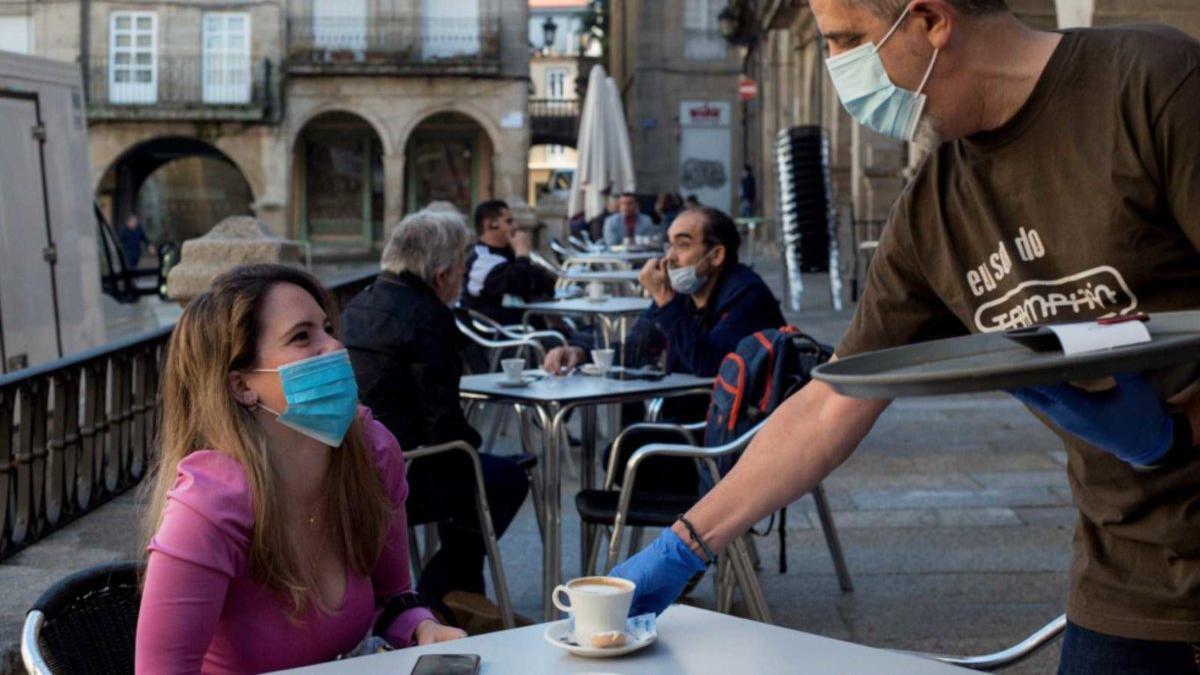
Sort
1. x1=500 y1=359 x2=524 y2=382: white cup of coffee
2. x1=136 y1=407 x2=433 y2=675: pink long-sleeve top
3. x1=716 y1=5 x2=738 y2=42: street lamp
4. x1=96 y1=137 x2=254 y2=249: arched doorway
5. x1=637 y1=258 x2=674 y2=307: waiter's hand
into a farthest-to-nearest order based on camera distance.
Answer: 1. x1=96 y1=137 x2=254 y2=249: arched doorway
2. x1=716 y1=5 x2=738 y2=42: street lamp
3. x1=637 y1=258 x2=674 y2=307: waiter's hand
4. x1=500 y1=359 x2=524 y2=382: white cup of coffee
5. x1=136 y1=407 x2=433 y2=675: pink long-sleeve top

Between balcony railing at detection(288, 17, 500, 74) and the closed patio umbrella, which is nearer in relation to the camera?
the closed patio umbrella

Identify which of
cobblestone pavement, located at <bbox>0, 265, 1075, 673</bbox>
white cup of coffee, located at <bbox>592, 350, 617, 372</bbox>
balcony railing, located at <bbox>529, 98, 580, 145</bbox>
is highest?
balcony railing, located at <bbox>529, 98, 580, 145</bbox>

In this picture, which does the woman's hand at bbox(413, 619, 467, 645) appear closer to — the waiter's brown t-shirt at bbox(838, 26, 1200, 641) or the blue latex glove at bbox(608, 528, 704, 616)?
the blue latex glove at bbox(608, 528, 704, 616)

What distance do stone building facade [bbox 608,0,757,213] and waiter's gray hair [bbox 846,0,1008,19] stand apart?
4472cm

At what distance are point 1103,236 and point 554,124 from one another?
60.4 m

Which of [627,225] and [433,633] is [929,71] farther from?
[627,225]

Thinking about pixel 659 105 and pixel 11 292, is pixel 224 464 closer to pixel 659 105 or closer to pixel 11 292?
pixel 11 292

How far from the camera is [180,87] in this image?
4500 cm

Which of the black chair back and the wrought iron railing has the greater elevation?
the black chair back

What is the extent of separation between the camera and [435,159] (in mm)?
48219

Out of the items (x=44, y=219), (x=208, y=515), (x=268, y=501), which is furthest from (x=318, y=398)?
(x=44, y=219)

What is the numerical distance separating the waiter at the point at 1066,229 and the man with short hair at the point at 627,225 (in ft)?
60.4

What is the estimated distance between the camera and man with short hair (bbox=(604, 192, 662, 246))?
21.0 m

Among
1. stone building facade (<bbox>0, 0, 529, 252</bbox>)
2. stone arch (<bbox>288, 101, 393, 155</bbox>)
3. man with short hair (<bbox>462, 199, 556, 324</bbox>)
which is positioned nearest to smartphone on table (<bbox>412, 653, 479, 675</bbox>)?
man with short hair (<bbox>462, 199, 556, 324</bbox>)
